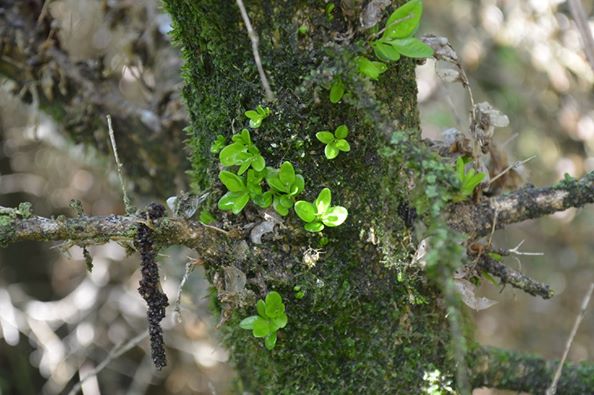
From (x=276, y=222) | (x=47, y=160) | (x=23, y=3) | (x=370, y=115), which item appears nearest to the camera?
(x=370, y=115)

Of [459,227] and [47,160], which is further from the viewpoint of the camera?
[47,160]

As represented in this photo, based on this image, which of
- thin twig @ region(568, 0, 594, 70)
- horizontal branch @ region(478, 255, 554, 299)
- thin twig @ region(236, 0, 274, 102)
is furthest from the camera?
thin twig @ region(568, 0, 594, 70)

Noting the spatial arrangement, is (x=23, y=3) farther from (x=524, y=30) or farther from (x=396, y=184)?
(x=524, y=30)

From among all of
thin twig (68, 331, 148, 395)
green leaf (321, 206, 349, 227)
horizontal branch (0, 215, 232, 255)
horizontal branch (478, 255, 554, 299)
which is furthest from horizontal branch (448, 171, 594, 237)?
thin twig (68, 331, 148, 395)

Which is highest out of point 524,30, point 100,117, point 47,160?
point 100,117

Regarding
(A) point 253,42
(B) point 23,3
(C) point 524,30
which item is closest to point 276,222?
(A) point 253,42

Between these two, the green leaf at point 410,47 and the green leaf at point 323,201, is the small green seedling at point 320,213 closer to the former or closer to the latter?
the green leaf at point 323,201

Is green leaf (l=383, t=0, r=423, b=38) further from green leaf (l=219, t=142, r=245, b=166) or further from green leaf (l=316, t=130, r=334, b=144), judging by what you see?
green leaf (l=219, t=142, r=245, b=166)
